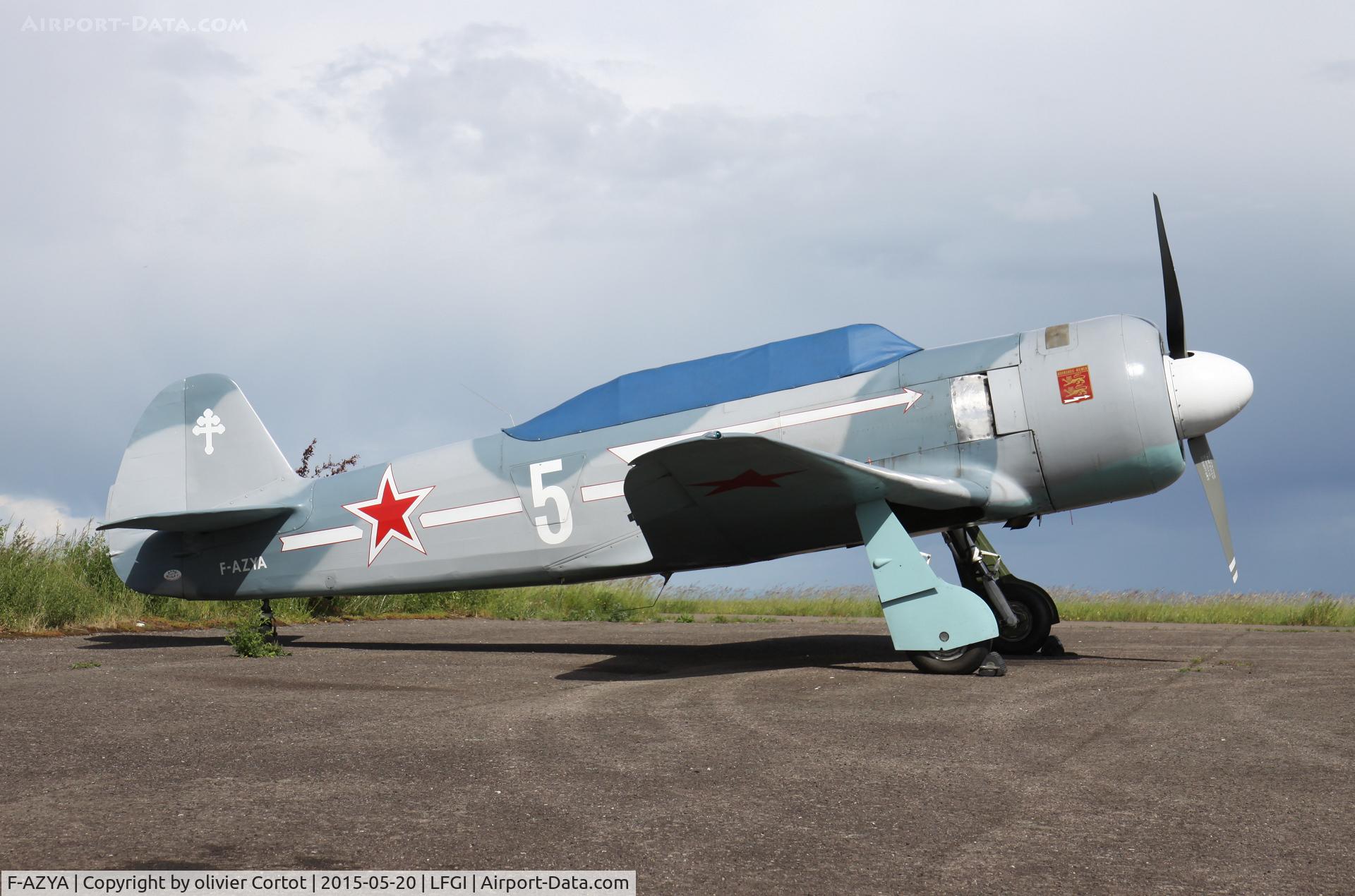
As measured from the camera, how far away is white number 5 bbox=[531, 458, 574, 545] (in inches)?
347

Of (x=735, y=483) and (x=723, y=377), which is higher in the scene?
(x=723, y=377)

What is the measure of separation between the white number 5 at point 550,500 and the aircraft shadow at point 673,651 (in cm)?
116

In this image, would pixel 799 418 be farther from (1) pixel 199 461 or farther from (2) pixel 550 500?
(1) pixel 199 461

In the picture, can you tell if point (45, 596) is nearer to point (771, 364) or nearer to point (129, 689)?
point (129, 689)

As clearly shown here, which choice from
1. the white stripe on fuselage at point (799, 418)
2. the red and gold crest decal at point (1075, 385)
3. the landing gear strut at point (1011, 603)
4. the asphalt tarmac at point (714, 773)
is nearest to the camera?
the asphalt tarmac at point (714, 773)

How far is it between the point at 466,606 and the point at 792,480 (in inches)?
420

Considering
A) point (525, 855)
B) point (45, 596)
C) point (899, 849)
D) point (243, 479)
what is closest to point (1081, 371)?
point (899, 849)

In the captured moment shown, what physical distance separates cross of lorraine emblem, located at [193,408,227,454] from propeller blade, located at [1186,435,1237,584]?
369 inches

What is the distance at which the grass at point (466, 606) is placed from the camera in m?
12.3

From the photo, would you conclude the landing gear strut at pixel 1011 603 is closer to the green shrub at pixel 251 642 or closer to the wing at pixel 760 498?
the wing at pixel 760 498

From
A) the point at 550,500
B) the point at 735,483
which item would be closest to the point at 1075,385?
the point at 735,483

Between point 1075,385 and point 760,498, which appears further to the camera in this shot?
point 1075,385

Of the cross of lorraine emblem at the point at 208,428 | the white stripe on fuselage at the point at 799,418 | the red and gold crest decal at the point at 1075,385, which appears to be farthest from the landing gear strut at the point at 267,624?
the red and gold crest decal at the point at 1075,385

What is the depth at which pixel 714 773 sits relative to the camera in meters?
4.16
